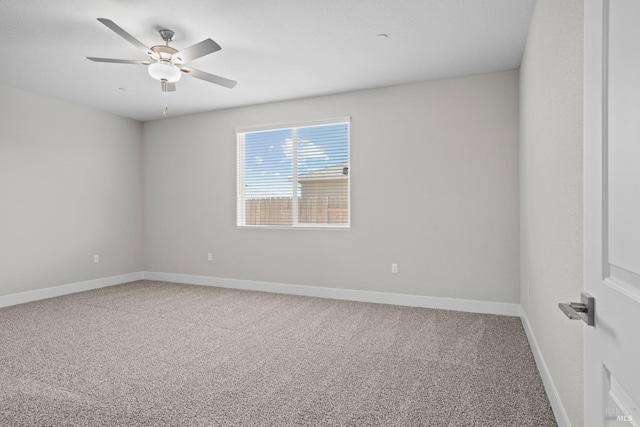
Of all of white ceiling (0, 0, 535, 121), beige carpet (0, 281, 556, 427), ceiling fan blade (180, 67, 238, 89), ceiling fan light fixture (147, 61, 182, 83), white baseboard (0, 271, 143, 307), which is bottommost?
beige carpet (0, 281, 556, 427)

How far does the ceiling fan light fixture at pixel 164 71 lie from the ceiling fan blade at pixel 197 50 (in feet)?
0.30

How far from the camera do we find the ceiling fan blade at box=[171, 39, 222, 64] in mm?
2713

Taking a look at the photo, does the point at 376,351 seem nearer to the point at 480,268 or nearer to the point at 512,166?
the point at 480,268

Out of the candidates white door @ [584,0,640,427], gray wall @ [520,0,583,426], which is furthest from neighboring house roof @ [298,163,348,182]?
white door @ [584,0,640,427]

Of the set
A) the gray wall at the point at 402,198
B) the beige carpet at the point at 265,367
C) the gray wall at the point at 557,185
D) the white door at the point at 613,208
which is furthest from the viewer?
the gray wall at the point at 402,198

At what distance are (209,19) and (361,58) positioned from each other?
58.2 inches

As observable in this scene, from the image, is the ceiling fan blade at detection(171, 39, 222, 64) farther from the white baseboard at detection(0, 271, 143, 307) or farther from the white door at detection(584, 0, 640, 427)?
the white baseboard at detection(0, 271, 143, 307)

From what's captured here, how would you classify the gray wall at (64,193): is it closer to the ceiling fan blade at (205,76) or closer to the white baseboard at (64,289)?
the white baseboard at (64,289)

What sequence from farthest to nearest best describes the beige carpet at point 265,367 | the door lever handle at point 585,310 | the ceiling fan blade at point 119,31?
the ceiling fan blade at point 119,31, the beige carpet at point 265,367, the door lever handle at point 585,310

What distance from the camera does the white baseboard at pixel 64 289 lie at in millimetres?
4422

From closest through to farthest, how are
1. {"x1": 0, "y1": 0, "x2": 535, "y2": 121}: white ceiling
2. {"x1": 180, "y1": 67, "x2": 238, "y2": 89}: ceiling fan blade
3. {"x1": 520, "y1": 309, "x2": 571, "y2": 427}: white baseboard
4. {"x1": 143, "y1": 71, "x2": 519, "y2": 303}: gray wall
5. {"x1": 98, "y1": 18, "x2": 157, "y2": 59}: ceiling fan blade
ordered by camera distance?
{"x1": 520, "y1": 309, "x2": 571, "y2": 427}: white baseboard
{"x1": 98, "y1": 18, "x2": 157, "y2": 59}: ceiling fan blade
{"x1": 0, "y1": 0, "x2": 535, "y2": 121}: white ceiling
{"x1": 180, "y1": 67, "x2": 238, "y2": 89}: ceiling fan blade
{"x1": 143, "y1": 71, "x2": 519, "y2": 303}: gray wall

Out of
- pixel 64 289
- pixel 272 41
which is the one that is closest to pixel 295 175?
pixel 272 41

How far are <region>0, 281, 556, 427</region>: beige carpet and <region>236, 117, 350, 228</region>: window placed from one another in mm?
1344

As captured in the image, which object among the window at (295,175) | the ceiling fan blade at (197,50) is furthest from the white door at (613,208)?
the window at (295,175)
